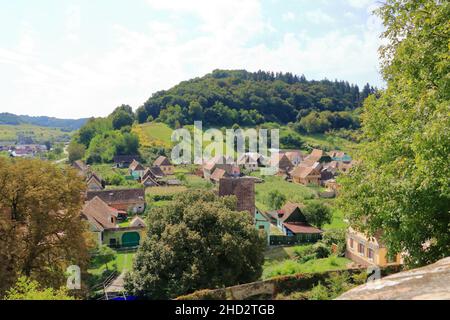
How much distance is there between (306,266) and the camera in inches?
1158

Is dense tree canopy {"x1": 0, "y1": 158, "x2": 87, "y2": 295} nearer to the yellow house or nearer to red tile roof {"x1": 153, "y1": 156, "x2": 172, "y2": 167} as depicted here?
the yellow house

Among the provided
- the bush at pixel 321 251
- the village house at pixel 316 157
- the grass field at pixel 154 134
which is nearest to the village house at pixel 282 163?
the village house at pixel 316 157

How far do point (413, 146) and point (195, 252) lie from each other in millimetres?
13871

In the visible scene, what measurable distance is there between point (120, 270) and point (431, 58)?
2498 centimetres

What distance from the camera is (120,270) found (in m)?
29.7

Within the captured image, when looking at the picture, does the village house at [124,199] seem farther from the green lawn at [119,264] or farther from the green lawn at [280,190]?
the green lawn at [119,264]

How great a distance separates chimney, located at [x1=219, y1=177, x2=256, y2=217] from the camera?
126ft

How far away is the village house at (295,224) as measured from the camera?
39.1m

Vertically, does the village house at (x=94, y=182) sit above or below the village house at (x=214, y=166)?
below

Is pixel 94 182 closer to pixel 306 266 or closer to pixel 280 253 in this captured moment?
pixel 280 253

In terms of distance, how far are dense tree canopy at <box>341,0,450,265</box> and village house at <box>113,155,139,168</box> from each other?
290ft

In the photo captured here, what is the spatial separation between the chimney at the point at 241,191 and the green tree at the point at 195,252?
48.9 feet

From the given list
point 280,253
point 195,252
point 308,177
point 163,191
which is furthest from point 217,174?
point 195,252

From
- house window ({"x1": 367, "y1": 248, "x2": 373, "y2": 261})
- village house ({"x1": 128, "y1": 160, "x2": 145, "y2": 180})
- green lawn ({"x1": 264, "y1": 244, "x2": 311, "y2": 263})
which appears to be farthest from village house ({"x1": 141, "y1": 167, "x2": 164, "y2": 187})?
house window ({"x1": 367, "y1": 248, "x2": 373, "y2": 261})
